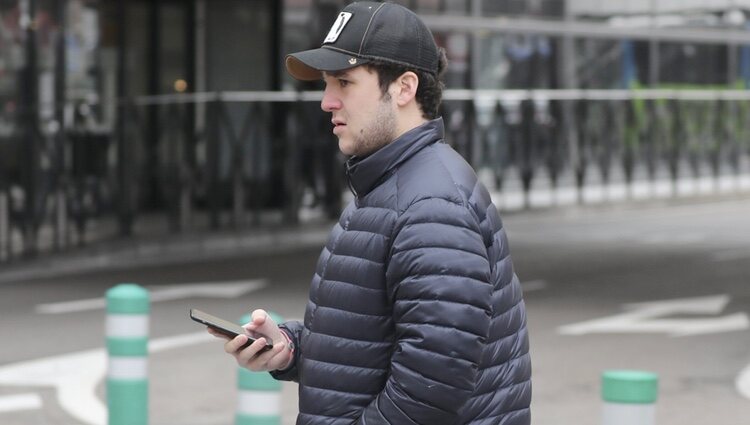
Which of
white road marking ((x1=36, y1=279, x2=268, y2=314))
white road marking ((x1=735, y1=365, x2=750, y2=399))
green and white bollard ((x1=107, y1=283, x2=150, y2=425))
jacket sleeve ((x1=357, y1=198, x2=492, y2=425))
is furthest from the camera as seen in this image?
white road marking ((x1=36, y1=279, x2=268, y2=314))

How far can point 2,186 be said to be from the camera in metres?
17.1

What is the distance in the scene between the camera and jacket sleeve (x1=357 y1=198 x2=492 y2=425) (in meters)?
3.30

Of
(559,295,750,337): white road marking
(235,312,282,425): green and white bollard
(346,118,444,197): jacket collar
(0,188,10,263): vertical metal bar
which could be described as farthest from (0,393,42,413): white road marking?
(0,188,10,263): vertical metal bar

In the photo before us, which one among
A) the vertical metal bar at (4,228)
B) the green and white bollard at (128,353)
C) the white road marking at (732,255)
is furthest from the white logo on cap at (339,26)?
the white road marking at (732,255)

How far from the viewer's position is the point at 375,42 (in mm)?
3494

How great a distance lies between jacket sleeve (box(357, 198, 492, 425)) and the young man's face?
0.25 m

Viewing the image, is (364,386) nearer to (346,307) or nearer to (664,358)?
(346,307)

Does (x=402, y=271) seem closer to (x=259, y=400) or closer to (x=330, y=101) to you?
(x=330, y=101)

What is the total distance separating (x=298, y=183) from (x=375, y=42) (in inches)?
708

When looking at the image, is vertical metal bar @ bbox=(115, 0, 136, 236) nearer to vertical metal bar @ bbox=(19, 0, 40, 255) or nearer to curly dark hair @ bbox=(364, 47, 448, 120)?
vertical metal bar @ bbox=(19, 0, 40, 255)

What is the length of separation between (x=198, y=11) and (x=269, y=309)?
9.39 meters

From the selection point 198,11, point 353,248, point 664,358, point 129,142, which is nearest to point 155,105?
point 129,142

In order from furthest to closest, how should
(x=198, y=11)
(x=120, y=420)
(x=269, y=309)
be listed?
1. (x=198, y=11)
2. (x=269, y=309)
3. (x=120, y=420)

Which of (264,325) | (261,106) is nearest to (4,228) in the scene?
(261,106)
